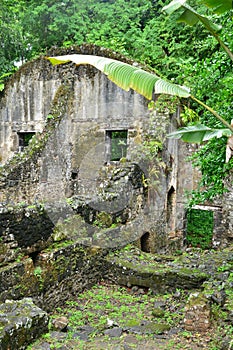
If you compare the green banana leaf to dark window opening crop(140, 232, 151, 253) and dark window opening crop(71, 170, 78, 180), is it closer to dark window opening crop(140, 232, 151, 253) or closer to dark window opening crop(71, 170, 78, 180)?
dark window opening crop(140, 232, 151, 253)

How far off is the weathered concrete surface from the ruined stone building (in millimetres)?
4464

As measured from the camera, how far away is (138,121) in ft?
39.0

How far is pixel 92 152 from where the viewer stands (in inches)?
496

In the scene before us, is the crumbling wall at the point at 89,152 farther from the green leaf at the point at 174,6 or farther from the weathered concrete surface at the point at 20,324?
the green leaf at the point at 174,6

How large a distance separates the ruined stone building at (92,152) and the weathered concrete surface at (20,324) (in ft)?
14.6

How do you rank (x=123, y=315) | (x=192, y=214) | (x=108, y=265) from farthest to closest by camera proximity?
(x=192, y=214), (x=108, y=265), (x=123, y=315)

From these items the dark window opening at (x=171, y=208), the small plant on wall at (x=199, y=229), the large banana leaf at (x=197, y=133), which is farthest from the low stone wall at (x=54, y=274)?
the small plant on wall at (x=199, y=229)

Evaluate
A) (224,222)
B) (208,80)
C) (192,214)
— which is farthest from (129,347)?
(192,214)

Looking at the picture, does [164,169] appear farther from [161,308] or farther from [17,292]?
[17,292]

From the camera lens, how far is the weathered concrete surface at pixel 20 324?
4.40 m

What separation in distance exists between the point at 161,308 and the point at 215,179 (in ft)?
9.31

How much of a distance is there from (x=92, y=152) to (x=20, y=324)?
848 cm

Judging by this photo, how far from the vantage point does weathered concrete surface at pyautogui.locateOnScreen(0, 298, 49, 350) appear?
4398 mm

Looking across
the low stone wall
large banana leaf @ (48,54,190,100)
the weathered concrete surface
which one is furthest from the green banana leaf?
the low stone wall
